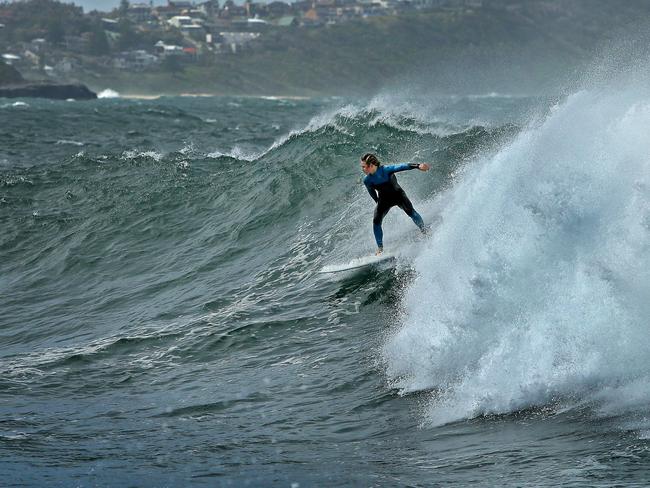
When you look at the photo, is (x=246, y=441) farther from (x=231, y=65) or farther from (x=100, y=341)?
(x=231, y=65)

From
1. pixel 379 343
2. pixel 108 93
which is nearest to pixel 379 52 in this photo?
pixel 108 93

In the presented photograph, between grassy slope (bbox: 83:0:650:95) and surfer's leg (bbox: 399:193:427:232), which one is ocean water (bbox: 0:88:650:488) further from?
grassy slope (bbox: 83:0:650:95)

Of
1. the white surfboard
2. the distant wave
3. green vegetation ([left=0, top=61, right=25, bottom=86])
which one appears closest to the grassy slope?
the distant wave

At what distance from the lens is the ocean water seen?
754cm

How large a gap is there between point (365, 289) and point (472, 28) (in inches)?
7351

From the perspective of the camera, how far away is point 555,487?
21.2ft

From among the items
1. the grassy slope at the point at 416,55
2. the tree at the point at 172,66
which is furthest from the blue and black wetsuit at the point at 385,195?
the tree at the point at 172,66

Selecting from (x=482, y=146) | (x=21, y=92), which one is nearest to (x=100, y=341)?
(x=482, y=146)

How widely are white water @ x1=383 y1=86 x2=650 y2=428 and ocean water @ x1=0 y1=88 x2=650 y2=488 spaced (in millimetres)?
22

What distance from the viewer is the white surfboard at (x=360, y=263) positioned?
44.3 ft

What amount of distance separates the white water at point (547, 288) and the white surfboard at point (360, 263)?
2.28 metres

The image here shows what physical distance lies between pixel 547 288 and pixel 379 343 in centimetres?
241

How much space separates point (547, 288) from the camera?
359 inches

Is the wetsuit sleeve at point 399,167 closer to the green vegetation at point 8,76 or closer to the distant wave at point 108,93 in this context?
the green vegetation at point 8,76
